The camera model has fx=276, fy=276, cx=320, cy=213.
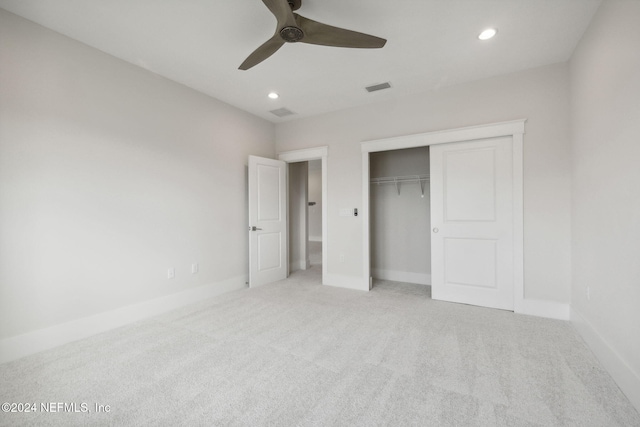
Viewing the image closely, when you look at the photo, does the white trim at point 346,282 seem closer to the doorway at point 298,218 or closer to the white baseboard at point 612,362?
the doorway at point 298,218

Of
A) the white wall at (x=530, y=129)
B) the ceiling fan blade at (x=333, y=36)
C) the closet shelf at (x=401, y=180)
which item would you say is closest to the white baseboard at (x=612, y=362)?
the white wall at (x=530, y=129)

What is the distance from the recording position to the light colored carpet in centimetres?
157

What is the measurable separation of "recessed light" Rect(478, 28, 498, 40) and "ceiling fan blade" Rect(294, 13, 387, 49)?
115 centimetres

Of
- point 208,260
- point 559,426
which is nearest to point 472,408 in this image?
point 559,426

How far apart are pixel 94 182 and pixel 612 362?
14.6 ft

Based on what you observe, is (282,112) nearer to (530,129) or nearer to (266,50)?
(266,50)

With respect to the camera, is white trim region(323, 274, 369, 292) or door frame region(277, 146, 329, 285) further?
door frame region(277, 146, 329, 285)

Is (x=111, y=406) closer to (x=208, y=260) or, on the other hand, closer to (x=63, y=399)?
(x=63, y=399)

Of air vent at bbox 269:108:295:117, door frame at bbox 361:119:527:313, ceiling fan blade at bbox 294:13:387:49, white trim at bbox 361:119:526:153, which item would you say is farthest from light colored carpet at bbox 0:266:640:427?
air vent at bbox 269:108:295:117

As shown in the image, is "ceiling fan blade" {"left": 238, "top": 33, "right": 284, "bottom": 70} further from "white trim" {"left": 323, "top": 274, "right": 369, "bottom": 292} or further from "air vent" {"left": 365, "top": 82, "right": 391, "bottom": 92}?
"white trim" {"left": 323, "top": 274, "right": 369, "bottom": 292}

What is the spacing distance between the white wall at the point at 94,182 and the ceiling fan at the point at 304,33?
180cm

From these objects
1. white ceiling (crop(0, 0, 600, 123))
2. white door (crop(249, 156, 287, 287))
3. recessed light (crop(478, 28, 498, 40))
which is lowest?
white door (crop(249, 156, 287, 287))

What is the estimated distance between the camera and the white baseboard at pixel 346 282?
4105 mm

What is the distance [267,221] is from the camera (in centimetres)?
448
